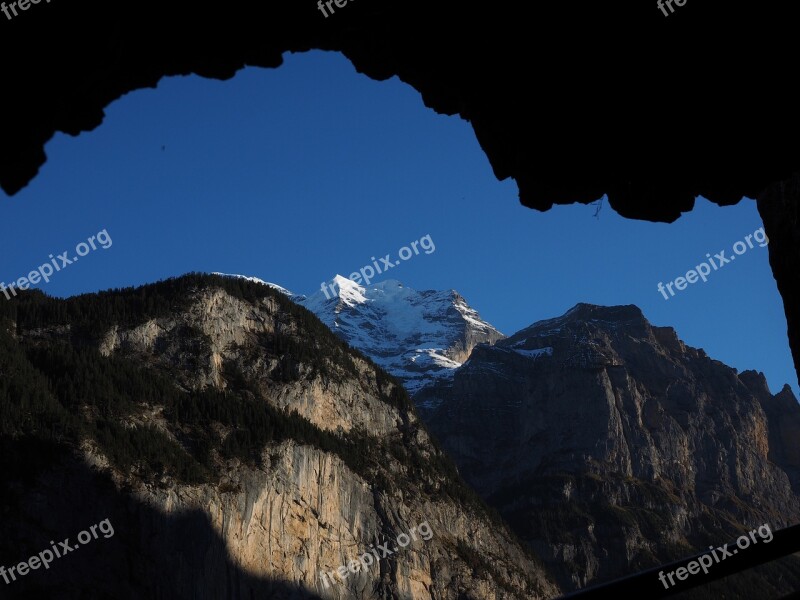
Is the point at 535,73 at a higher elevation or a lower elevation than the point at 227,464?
lower

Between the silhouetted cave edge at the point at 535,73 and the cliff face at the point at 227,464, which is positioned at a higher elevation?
the cliff face at the point at 227,464

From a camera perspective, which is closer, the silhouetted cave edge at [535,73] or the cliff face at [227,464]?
the silhouetted cave edge at [535,73]

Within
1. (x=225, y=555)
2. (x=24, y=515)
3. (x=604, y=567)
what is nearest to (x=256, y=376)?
(x=225, y=555)

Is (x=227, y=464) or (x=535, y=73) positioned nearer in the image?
(x=535, y=73)

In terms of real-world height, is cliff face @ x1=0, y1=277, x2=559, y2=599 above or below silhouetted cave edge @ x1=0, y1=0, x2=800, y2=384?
above
